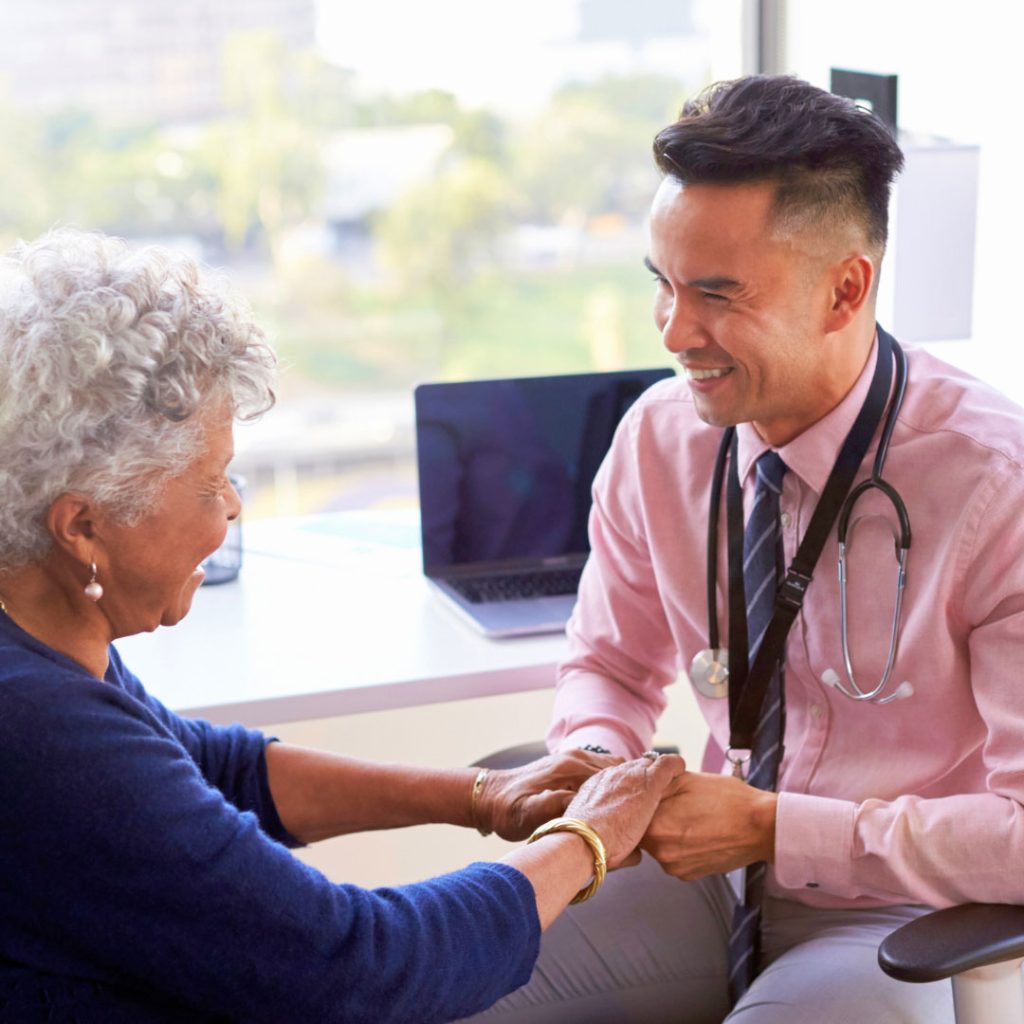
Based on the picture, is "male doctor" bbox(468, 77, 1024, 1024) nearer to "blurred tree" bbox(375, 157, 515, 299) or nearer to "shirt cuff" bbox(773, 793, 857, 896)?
"shirt cuff" bbox(773, 793, 857, 896)

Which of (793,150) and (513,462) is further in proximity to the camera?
(513,462)

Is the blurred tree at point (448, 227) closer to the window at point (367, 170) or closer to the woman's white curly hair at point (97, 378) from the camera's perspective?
the window at point (367, 170)

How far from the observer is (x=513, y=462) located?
2262 mm

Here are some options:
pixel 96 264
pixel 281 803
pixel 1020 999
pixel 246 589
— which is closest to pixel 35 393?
pixel 96 264

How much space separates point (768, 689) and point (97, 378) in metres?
0.86

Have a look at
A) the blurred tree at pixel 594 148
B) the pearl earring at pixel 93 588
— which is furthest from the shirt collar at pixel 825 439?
the blurred tree at pixel 594 148

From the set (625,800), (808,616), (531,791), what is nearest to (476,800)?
(531,791)

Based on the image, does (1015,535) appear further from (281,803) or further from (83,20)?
(83,20)

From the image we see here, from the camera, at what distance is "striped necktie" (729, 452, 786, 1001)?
159 cm

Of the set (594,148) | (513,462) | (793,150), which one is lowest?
(513,462)

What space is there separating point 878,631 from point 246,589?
45.8 inches

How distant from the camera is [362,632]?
212 cm

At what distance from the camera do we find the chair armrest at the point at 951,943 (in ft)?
4.02

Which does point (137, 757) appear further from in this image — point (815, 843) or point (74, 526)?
point (815, 843)
